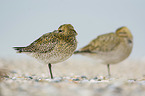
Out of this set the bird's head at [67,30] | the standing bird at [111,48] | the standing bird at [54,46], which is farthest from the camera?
the standing bird at [111,48]

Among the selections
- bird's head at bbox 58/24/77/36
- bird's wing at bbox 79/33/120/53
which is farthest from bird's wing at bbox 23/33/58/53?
bird's wing at bbox 79/33/120/53

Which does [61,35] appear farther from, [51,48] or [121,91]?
[121,91]

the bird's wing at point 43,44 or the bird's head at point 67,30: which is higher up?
the bird's head at point 67,30

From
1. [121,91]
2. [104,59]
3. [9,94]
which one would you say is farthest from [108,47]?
[9,94]

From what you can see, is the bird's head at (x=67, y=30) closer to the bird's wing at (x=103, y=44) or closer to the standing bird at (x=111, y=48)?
the standing bird at (x=111, y=48)

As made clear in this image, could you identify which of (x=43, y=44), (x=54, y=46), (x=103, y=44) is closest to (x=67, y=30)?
(x=54, y=46)

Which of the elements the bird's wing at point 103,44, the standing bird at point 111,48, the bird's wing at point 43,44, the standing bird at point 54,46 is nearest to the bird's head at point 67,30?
the standing bird at point 54,46
